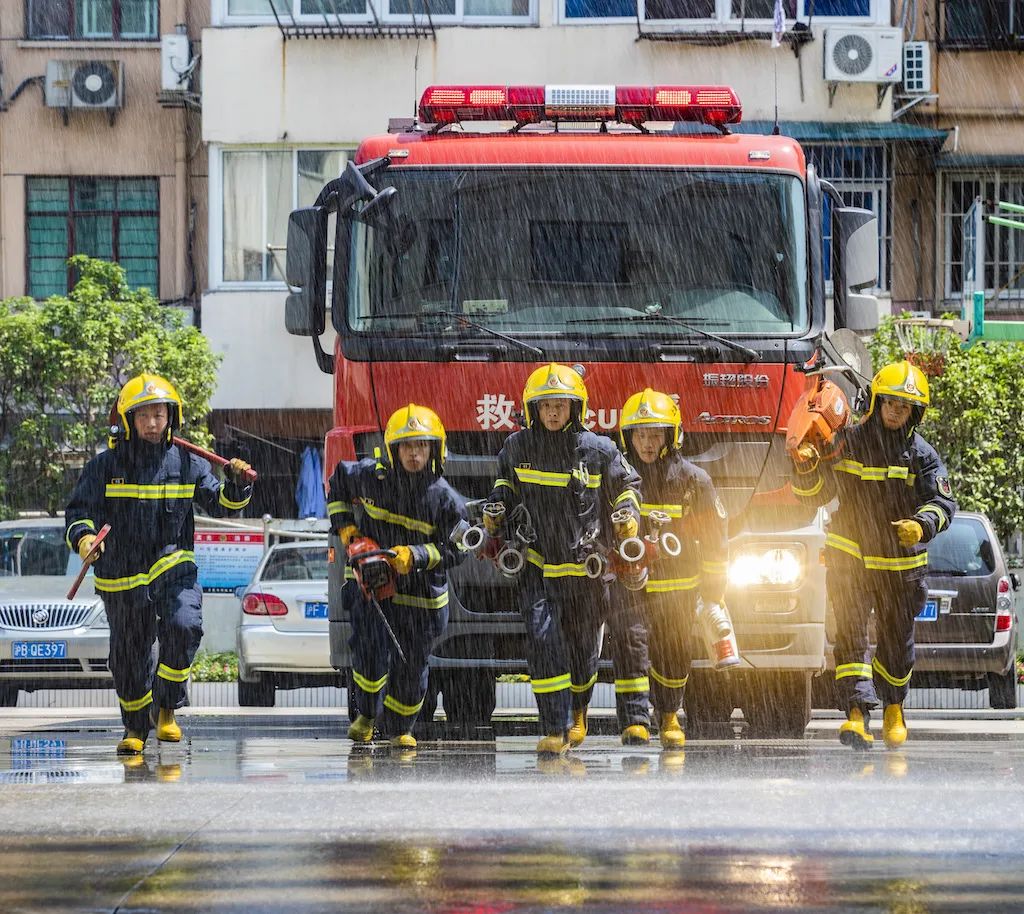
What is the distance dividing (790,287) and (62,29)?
19.3 m

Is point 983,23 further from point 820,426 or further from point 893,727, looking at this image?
point 893,727

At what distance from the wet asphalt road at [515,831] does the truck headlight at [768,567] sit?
2.92ft

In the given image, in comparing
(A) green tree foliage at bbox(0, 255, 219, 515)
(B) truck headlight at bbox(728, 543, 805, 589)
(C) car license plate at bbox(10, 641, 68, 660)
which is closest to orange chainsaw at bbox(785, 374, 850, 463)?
(B) truck headlight at bbox(728, 543, 805, 589)

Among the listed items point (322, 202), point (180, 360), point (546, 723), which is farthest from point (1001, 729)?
point (180, 360)

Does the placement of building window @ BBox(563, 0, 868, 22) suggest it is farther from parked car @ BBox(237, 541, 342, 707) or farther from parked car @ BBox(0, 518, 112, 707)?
parked car @ BBox(0, 518, 112, 707)

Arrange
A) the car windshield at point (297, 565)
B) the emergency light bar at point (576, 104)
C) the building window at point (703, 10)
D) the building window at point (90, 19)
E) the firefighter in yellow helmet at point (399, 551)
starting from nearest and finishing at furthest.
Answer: the firefighter in yellow helmet at point (399, 551), the emergency light bar at point (576, 104), the car windshield at point (297, 565), the building window at point (703, 10), the building window at point (90, 19)

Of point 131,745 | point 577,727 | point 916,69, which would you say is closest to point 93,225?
point 916,69

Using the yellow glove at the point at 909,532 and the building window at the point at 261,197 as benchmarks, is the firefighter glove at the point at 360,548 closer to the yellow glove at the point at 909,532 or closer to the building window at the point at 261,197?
the yellow glove at the point at 909,532

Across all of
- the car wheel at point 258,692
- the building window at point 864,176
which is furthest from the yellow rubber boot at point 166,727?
the building window at point 864,176

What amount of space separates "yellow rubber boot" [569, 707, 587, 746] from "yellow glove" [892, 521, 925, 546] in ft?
5.81

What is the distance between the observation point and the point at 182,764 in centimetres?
904

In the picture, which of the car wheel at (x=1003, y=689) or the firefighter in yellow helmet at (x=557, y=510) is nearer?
the firefighter in yellow helmet at (x=557, y=510)

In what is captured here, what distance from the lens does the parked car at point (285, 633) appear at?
14.8 m

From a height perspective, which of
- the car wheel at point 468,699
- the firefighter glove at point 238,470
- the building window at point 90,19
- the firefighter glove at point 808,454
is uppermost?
the building window at point 90,19
